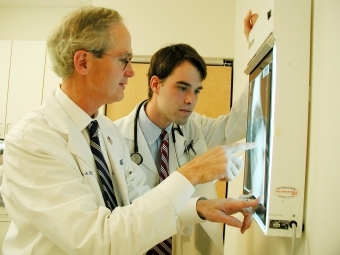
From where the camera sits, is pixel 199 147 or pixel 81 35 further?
pixel 199 147

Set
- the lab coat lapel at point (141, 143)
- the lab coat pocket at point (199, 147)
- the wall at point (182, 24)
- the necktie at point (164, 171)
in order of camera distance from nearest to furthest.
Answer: the necktie at point (164, 171)
the lab coat lapel at point (141, 143)
the lab coat pocket at point (199, 147)
the wall at point (182, 24)

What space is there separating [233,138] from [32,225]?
0.95 m

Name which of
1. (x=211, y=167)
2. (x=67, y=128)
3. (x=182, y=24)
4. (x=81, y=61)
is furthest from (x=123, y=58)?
(x=182, y=24)

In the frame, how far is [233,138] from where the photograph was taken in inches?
54.5

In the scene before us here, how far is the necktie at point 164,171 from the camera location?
1.17m

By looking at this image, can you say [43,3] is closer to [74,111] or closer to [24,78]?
[24,78]

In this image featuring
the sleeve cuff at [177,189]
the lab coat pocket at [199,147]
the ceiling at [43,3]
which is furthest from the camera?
the ceiling at [43,3]

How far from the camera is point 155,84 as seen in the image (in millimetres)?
1438

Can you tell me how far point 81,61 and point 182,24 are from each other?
1.74 meters

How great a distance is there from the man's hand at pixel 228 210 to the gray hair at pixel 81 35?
610 millimetres

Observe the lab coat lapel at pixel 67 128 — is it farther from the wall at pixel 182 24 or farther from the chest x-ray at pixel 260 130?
the wall at pixel 182 24

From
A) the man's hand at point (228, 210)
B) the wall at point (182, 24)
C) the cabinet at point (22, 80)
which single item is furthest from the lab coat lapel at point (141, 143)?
the cabinet at point (22, 80)

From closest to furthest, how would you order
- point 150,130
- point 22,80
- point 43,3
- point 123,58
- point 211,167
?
point 211,167
point 123,58
point 150,130
point 22,80
point 43,3

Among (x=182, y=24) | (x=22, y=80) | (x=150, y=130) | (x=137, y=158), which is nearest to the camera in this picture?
(x=137, y=158)
